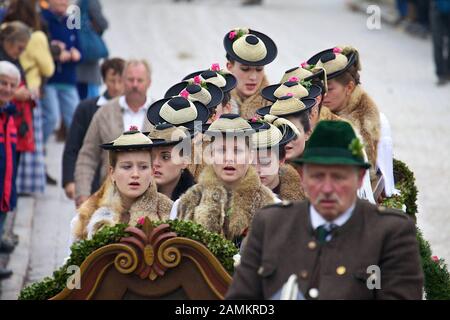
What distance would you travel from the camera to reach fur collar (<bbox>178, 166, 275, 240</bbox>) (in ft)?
29.7

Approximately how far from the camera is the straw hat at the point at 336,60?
11.9m

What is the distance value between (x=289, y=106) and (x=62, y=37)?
7.86 meters

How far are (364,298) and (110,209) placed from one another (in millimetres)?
3362

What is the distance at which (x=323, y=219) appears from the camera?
21.5ft

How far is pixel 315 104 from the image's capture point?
10812 millimetres

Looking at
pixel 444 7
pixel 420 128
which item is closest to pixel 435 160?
pixel 420 128

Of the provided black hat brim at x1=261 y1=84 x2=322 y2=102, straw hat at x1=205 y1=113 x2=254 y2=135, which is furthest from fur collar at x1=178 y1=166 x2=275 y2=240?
black hat brim at x1=261 y1=84 x2=322 y2=102

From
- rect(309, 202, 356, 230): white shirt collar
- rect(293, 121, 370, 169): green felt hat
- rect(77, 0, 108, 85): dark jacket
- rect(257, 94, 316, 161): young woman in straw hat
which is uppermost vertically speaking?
rect(77, 0, 108, 85): dark jacket

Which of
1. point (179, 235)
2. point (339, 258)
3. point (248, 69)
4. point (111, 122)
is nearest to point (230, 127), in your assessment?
point (179, 235)

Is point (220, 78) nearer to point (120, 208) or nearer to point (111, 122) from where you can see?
point (111, 122)

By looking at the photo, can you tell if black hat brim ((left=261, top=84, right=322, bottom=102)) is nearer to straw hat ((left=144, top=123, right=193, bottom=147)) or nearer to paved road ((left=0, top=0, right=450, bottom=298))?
straw hat ((left=144, top=123, right=193, bottom=147))

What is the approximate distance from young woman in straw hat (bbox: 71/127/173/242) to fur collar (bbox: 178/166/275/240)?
0.43 meters
